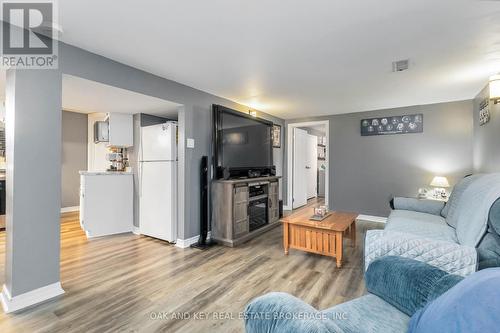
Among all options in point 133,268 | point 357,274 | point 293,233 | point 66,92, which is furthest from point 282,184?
point 66,92

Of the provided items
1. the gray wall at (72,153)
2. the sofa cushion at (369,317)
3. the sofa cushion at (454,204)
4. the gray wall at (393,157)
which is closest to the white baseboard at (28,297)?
the sofa cushion at (369,317)

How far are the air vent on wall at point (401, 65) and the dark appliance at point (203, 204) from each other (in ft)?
8.41

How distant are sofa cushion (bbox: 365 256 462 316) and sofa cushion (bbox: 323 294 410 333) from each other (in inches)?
1.9

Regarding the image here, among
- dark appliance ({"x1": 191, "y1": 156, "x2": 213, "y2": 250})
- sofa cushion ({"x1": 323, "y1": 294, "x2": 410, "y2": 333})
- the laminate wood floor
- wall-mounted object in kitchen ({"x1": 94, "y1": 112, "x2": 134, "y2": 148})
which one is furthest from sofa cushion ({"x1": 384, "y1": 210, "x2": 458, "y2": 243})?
wall-mounted object in kitchen ({"x1": 94, "y1": 112, "x2": 134, "y2": 148})

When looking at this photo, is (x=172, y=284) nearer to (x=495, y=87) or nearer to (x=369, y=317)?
(x=369, y=317)

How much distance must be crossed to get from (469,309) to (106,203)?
4.18m

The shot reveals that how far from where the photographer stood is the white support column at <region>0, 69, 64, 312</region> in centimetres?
185

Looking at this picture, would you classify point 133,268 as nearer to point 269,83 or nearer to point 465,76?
point 269,83

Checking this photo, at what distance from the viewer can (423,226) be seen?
234cm

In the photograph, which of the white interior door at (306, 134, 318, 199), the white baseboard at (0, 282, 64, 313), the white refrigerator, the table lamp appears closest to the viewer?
the white baseboard at (0, 282, 64, 313)

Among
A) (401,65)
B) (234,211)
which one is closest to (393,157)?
(401,65)

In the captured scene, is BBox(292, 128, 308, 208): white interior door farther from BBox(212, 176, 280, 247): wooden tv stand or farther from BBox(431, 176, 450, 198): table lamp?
BBox(431, 176, 450, 198): table lamp

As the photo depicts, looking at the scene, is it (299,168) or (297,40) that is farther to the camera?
(299,168)

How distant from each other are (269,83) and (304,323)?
2932 millimetres
